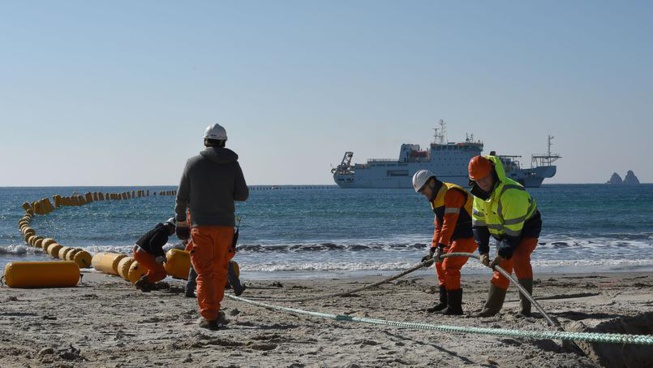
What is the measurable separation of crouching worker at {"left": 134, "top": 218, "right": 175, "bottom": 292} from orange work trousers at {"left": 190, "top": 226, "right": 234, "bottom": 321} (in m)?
3.89

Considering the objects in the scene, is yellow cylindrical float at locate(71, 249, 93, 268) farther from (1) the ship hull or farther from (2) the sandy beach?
(1) the ship hull

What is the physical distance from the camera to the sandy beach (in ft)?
19.4

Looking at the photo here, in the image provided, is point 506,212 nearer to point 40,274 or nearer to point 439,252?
point 439,252

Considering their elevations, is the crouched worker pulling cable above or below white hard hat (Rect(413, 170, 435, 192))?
below

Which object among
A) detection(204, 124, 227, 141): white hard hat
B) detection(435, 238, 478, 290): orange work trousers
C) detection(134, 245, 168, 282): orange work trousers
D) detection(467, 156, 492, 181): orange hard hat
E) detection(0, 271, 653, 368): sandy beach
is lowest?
detection(0, 271, 653, 368): sandy beach

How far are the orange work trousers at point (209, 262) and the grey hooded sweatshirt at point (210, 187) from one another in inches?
3.0

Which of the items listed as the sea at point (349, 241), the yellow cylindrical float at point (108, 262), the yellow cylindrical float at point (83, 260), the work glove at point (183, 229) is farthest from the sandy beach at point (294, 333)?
the sea at point (349, 241)

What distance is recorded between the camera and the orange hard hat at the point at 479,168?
24.5ft

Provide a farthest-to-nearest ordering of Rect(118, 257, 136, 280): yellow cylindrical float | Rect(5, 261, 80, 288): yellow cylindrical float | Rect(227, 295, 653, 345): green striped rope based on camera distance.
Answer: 1. Rect(118, 257, 136, 280): yellow cylindrical float
2. Rect(5, 261, 80, 288): yellow cylindrical float
3. Rect(227, 295, 653, 345): green striped rope

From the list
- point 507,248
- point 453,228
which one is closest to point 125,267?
point 453,228

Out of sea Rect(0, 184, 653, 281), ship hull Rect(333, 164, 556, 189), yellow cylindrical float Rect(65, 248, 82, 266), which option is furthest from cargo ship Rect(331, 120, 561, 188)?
yellow cylindrical float Rect(65, 248, 82, 266)

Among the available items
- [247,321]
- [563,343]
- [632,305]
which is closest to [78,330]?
[247,321]

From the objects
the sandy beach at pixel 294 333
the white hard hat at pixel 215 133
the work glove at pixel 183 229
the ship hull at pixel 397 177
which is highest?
the ship hull at pixel 397 177

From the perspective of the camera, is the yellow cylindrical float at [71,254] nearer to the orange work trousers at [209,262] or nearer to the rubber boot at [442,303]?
the rubber boot at [442,303]
